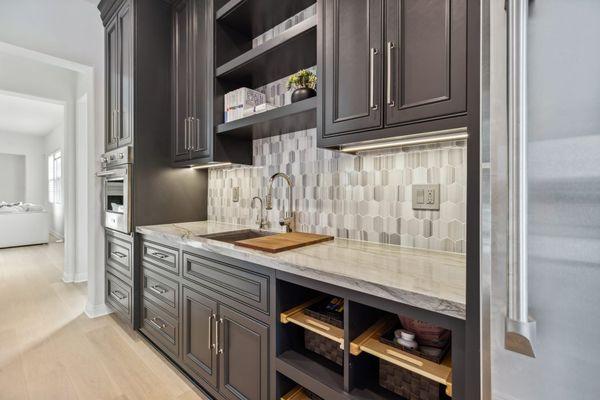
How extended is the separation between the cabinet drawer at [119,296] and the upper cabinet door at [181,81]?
1.15 metres

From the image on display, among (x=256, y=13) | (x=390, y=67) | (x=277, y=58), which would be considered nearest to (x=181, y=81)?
(x=256, y=13)

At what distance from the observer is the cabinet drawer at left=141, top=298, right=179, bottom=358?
76.2 inches

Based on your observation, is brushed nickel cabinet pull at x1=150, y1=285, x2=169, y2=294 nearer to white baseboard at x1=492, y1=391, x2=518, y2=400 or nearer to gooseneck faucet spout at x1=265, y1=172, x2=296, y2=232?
gooseneck faucet spout at x1=265, y1=172, x2=296, y2=232

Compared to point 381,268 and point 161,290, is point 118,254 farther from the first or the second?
point 381,268

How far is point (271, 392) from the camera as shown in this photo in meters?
1.30

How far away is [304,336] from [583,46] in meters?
1.37

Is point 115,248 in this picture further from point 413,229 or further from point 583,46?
point 583,46

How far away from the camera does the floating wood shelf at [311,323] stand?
112 centimetres

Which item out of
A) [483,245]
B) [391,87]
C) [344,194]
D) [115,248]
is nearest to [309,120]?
[344,194]

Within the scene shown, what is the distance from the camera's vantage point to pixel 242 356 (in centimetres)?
144

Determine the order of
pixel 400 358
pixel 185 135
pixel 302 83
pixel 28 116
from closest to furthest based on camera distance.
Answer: pixel 400 358 → pixel 302 83 → pixel 185 135 → pixel 28 116

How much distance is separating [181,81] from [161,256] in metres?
1.37

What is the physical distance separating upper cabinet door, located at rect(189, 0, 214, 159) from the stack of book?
0.45 feet

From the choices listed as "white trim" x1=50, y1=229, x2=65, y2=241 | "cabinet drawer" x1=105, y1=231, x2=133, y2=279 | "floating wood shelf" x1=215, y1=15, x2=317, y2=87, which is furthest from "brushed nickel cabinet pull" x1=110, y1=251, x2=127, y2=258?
"white trim" x1=50, y1=229, x2=65, y2=241
